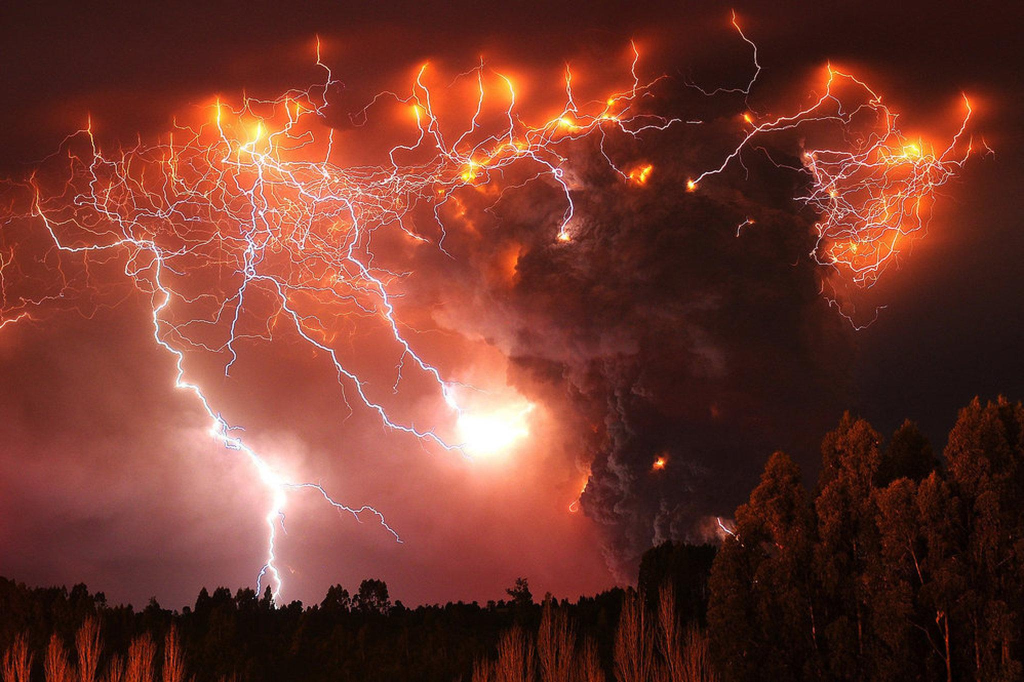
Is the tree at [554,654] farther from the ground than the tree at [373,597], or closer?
closer

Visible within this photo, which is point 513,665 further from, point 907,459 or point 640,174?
point 640,174

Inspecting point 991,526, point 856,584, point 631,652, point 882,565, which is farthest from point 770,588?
point 631,652

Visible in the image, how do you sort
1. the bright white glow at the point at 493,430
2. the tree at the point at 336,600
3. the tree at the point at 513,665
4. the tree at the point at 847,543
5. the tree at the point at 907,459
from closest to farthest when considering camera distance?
the tree at the point at 847,543, the tree at the point at 907,459, the tree at the point at 513,665, the tree at the point at 336,600, the bright white glow at the point at 493,430

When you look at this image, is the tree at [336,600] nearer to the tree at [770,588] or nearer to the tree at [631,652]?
the tree at [631,652]

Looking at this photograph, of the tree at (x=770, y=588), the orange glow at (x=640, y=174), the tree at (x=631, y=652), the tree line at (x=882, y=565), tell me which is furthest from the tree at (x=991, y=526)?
the orange glow at (x=640, y=174)

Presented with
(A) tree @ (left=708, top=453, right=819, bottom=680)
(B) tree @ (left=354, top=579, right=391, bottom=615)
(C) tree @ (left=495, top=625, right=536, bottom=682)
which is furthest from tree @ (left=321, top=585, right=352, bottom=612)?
(A) tree @ (left=708, top=453, right=819, bottom=680)

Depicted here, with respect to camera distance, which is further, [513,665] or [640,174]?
[640,174]

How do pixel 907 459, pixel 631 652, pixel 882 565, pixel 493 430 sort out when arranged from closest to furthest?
pixel 882 565
pixel 907 459
pixel 631 652
pixel 493 430

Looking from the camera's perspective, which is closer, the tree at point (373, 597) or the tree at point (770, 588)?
the tree at point (770, 588)
